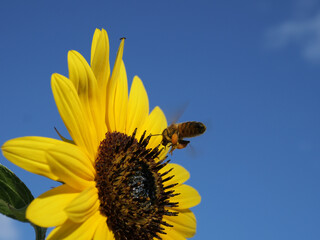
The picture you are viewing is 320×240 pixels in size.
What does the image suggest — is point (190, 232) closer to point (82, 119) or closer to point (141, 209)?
point (141, 209)

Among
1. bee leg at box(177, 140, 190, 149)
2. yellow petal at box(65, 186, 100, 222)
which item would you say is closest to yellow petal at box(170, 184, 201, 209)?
bee leg at box(177, 140, 190, 149)

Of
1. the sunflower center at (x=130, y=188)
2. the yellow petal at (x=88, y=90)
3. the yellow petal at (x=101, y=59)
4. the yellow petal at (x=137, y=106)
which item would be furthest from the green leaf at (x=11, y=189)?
the yellow petal at (x=137, y=106)

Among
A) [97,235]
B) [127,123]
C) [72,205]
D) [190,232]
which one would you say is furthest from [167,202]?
[72,205]

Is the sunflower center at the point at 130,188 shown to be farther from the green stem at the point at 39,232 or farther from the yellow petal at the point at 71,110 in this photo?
the green stem at the point at 39,232

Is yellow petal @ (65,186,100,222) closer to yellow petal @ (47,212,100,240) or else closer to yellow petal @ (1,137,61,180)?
yellow petal @ (47,212,100,240)

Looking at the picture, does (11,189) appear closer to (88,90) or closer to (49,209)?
(49,209)

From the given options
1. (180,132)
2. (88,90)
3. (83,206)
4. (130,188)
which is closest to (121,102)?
(88,90)
